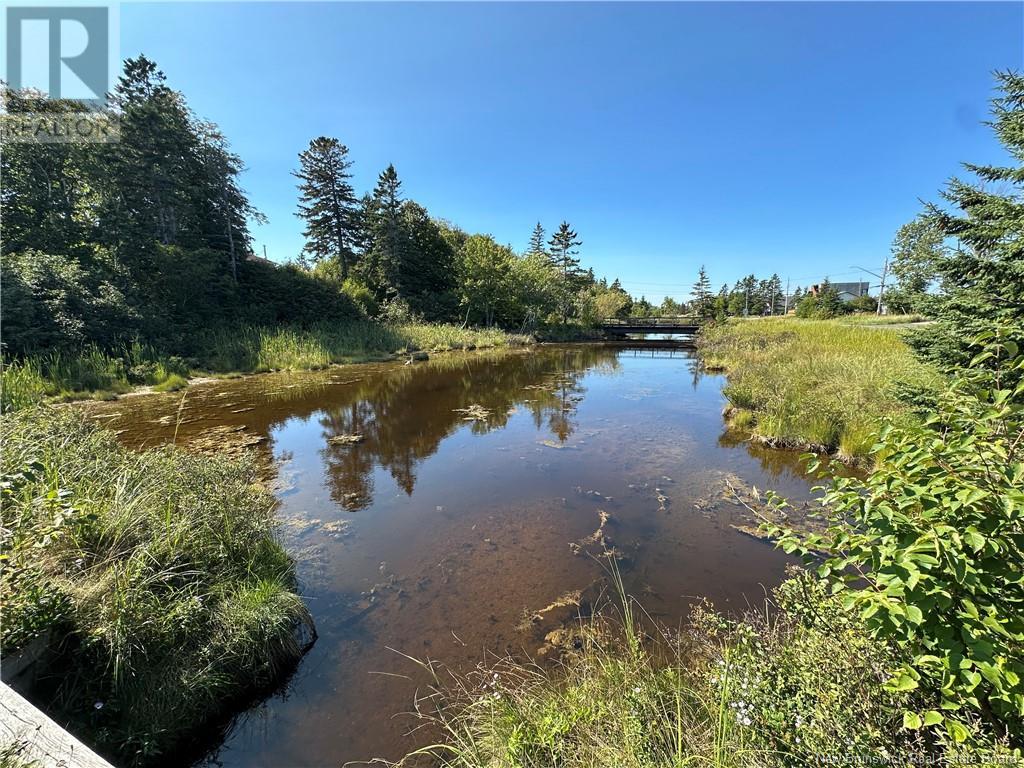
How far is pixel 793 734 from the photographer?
1.54 meters

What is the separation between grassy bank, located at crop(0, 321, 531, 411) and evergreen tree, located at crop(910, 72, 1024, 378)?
11.2 m

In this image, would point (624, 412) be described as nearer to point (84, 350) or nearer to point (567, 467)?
point (567, 467)

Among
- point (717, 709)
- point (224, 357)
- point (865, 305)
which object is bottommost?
point (717, 709)

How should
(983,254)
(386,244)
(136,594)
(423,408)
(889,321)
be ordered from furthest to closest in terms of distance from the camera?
1. (386,244)
2. (889,321)
3. (423,408)
4. (983,254)
5. (136,594)

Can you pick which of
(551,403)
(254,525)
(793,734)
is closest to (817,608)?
(793,734)

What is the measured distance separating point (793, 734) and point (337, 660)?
2833 millimetres

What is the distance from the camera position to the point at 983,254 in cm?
472

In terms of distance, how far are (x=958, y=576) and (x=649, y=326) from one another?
3686cm

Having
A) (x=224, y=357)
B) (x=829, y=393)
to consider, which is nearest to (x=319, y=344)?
(x=224, y=357)

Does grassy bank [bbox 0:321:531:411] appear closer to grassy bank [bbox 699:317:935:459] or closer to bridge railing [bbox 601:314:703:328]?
grassy bank [bbox 699:317:935:459]

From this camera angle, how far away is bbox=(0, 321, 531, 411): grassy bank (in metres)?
9.37

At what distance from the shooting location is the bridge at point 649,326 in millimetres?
34750

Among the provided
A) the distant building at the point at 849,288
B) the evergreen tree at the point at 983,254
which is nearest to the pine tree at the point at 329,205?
the evergreen tree at the point at 983,254

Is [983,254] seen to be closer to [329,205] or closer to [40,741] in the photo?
[40,741]
